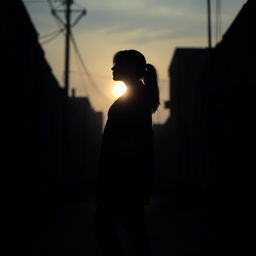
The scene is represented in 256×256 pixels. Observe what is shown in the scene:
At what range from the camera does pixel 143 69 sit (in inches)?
167

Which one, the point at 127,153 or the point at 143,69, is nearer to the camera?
the point at 127,153

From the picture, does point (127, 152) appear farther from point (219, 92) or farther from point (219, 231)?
point (219, 92)

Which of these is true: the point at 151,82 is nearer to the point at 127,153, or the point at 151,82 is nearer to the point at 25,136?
the point at 127,153

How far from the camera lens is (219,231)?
10906mm

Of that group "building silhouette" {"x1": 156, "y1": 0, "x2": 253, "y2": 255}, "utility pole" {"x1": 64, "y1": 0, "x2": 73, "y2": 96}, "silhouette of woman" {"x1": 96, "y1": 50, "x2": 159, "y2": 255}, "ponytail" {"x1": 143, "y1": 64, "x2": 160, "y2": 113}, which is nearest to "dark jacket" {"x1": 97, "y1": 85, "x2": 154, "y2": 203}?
"silhouette of woman" {"x1": 96, "y1": 50, "x2": 159, "y2": 255}

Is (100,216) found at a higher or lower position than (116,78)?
lower

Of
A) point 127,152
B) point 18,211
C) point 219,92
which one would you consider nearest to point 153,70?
point 127,152

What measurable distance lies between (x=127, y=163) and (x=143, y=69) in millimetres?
708

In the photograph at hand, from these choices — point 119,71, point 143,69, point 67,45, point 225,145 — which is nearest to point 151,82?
point 143,69

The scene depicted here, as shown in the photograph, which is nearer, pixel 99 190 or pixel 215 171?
pixel 99 190

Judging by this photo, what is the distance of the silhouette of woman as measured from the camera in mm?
3781

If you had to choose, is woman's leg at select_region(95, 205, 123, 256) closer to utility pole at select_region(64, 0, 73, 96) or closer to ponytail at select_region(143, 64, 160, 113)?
ponytail at select_region(143, 64, 160, 113)

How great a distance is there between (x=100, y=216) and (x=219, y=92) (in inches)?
461

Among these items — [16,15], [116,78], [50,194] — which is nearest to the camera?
[116,78]
